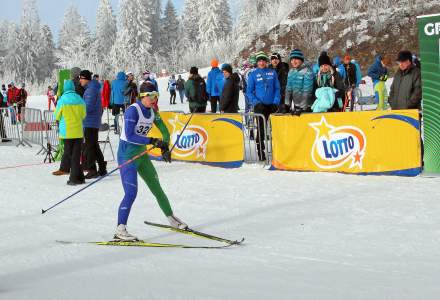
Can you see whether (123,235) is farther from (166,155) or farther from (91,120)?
(91,120)

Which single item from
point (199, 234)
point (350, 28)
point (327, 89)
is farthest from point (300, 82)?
point (350, 28)

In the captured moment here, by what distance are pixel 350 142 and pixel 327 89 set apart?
112cm

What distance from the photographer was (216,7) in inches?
3307

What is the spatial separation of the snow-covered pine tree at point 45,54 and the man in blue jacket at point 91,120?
8702 cm

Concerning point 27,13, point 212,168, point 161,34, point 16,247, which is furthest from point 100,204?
point 27,13

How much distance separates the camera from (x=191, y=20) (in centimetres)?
9681

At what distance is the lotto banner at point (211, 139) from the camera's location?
11742 mm

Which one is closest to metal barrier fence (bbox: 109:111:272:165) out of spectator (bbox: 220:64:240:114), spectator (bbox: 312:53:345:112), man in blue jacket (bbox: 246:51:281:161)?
man in blue jacket (bbox: 246:51:281:161)

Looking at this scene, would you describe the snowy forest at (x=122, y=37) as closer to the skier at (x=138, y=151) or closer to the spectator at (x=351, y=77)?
the spectator at (x=351, y=77)

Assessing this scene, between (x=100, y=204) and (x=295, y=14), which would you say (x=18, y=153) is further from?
(x=295, y=14)

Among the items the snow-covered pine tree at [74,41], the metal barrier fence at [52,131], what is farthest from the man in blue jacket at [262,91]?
the snow-covered pine tree at [74,41]

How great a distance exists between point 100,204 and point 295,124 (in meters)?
3.79

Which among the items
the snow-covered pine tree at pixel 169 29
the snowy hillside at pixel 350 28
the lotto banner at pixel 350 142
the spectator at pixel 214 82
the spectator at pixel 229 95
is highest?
the snow-covered pine tree at pixel 169 29

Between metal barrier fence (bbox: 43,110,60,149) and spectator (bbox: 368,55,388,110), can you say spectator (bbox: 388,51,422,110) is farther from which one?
metal barrier fence (bbox: 43,110,60,149)
